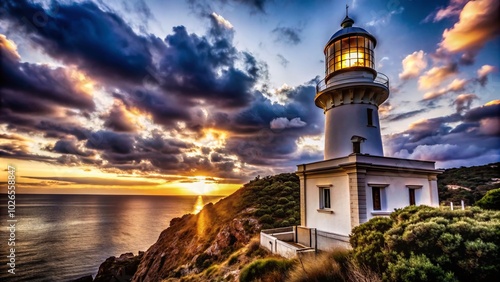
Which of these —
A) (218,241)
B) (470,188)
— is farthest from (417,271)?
(470,188)

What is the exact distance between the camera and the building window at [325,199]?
12.0 meters

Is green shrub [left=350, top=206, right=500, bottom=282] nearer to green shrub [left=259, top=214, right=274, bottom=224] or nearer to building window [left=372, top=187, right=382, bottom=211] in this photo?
building window [left=372, top=187, right=382, bottom=211]

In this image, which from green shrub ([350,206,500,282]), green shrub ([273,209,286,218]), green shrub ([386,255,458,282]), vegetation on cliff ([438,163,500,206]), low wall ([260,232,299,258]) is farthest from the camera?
green shrub ([273,209,286,218])

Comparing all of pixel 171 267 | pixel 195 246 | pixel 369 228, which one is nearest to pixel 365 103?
pixel 369 228

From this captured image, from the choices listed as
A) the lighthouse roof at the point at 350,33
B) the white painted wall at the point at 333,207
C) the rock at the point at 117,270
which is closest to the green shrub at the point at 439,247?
the white painted wall at the point at 333,207

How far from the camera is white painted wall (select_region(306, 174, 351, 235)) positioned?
10.7m

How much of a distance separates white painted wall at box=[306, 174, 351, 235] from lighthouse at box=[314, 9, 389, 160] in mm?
2222

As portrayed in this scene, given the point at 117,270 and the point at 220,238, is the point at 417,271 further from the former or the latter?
the point at 117,270

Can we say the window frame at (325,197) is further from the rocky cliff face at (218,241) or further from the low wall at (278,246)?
the rocky cliff face at (218,241)

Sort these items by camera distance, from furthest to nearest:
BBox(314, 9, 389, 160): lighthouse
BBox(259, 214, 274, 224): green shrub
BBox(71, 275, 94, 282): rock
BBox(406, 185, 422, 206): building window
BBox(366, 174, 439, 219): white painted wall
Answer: BBox(71, 275, 94, 282): rock < BBox(259, 214, 274, 224): green shrub < BBox(314, 9, 389, 160): lighthouse < BBox(406, 185, 422, 206): building window < BBox(366, 174, 439, 219): white painted wall

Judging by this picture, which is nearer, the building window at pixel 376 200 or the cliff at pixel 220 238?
the building window at pixel 376 200

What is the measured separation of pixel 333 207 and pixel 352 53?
8703 mm

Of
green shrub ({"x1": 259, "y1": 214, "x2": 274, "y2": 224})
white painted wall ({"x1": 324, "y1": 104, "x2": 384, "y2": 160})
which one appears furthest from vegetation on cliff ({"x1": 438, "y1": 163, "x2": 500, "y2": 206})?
green shrub ({"x1": 259, "y1": 214, "x2": 274, "y2": 224})

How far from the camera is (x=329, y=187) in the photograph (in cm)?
1176
